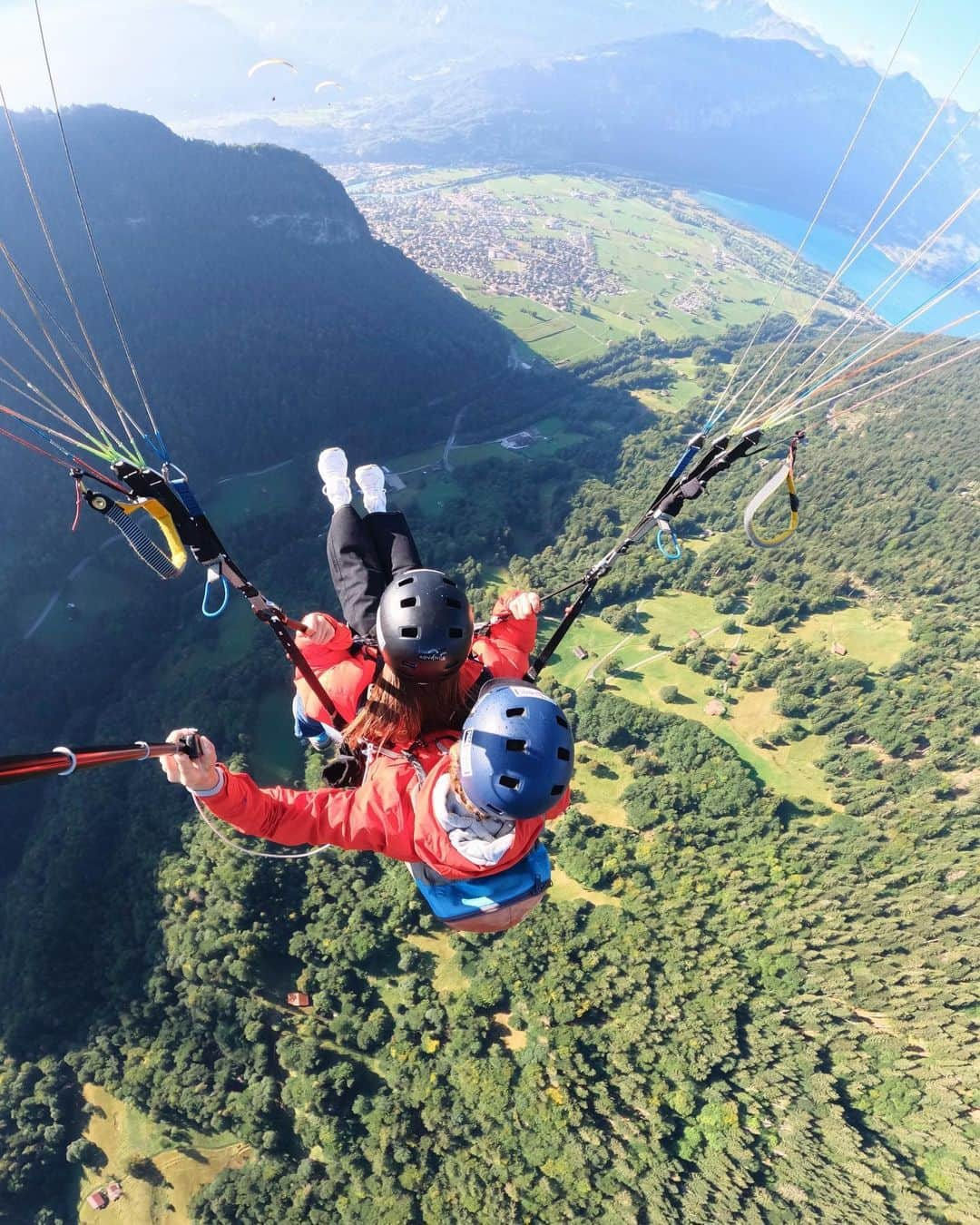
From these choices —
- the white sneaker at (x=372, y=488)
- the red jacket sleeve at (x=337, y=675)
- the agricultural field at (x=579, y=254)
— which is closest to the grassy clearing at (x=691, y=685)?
the white sneaker at (x=372, y=488)

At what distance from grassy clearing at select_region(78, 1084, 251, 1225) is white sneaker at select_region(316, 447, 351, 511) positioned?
25474 millimetres

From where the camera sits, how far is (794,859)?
29.2 m

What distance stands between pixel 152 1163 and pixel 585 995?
16450 mm

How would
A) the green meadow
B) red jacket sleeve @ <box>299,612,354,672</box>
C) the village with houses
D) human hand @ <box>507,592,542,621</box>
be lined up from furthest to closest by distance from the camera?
1. the village with houses
2. the green meadow
3. human hand @ <box>507,592,542,621</box>
4. red jacket sleeve @ <box>299,612,354,672</box>

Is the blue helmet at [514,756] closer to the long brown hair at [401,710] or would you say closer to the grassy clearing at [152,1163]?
the long brown hair at [401,710]

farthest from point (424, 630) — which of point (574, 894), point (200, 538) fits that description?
point (574, 894)

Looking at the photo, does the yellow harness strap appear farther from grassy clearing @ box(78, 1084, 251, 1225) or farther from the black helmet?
grassy clearing @ box(78, 1084, 251, 1225)

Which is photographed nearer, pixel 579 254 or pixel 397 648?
pixel 397 648

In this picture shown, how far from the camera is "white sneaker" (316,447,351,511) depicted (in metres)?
8.81

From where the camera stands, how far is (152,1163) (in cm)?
2227

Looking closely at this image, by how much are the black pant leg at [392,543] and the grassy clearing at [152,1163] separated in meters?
25.0

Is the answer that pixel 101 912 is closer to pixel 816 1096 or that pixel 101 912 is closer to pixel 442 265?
pixel 816 1096

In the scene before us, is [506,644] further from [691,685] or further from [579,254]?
[579,254]

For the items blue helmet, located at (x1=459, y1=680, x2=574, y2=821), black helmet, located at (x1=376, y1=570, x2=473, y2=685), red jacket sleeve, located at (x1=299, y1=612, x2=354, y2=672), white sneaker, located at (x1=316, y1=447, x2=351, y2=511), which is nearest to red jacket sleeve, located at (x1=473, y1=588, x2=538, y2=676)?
black helmet, located at (x1=376, y1=570, x2=473, y2=685)
